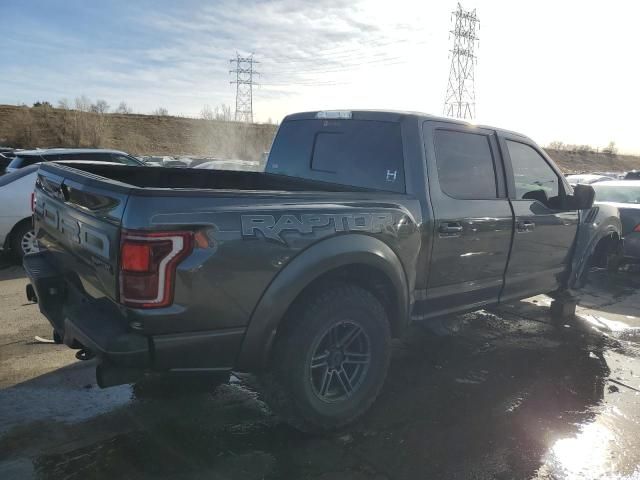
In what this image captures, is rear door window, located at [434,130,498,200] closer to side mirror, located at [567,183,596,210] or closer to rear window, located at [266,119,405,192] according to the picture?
rear window, located at [266,119,405,192]

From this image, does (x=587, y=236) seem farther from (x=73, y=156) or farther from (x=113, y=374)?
(x=73, y=156)

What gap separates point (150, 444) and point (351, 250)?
1.65 meters

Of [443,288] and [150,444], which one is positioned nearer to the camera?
[150,444]

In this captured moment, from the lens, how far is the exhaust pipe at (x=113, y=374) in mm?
2537

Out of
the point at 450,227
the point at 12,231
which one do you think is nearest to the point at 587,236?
the point at 450,227

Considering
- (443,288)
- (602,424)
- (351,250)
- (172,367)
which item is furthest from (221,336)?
(602,424)

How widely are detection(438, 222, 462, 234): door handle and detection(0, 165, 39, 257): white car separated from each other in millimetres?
5785

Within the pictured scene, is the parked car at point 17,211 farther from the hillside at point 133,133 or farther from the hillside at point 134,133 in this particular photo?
the hillside at point 134,133

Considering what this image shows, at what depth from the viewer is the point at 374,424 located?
3.40m

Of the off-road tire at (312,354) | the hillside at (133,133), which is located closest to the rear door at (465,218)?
the off-road tire at (312,354)

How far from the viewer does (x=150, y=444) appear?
9.95 feet

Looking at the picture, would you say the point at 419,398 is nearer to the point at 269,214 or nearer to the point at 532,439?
the point at 532,439

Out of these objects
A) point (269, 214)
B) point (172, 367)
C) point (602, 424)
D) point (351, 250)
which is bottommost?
Answer: point (602, 424)

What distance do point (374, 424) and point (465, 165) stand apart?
2.08 m
